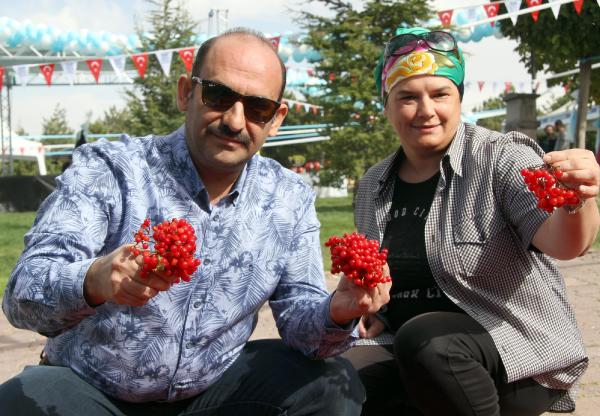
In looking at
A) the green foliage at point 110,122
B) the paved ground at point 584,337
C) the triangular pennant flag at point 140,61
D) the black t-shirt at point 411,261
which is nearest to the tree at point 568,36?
the paved ground at point 584,337

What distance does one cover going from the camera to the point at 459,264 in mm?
2828

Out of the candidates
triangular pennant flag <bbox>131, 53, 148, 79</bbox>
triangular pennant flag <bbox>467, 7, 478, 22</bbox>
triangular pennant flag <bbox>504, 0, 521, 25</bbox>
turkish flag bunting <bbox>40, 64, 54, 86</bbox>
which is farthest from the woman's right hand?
turkish flag bunting <bbox>40, 64, 54, 86</bbox>

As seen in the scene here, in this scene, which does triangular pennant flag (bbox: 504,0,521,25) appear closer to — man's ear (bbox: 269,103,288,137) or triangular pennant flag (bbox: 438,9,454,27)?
triangular pennant flag (bbox: 438,9,454,27)

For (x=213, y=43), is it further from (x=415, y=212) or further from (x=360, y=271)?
(x=415, y=212)

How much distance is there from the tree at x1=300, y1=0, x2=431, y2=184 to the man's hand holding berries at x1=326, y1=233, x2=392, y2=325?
58.6ft

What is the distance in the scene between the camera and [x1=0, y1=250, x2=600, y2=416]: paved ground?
392 centimetres

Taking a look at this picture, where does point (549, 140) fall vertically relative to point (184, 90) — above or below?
below

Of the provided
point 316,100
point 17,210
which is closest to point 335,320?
point 316,100

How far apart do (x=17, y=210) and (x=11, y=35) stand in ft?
32.9

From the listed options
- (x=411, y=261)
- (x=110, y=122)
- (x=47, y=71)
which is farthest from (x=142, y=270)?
(x=110, y=122)

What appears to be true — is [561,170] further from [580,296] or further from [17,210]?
[17,210]

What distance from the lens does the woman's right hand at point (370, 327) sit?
319 centimetres

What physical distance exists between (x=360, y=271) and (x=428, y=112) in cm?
115

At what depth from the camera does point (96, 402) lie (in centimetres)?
227
